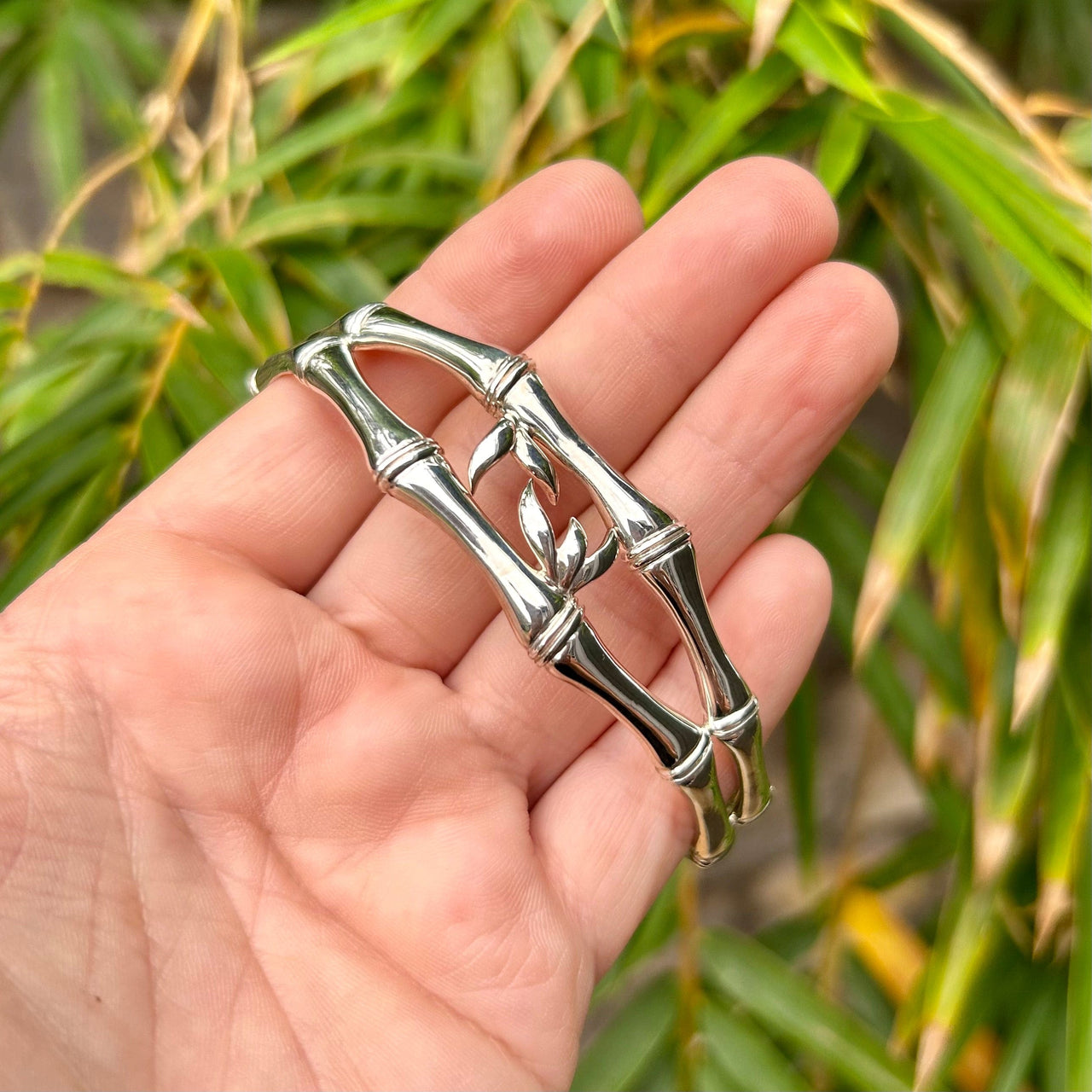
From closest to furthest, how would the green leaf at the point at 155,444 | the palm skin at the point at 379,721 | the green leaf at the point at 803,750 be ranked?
the palm skin at the point at 379,721, the green leaf at the point at 155,444, the green leaf at the point at 803,750

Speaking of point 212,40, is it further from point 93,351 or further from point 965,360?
point 965,360

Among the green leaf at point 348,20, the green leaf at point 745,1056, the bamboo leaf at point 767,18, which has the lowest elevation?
the green leaf at point 745,1056

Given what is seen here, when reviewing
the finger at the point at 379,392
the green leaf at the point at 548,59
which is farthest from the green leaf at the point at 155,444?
the green leaf at the point at 548,59

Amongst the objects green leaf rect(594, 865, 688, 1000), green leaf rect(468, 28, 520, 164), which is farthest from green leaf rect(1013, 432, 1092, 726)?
green leaf rect(468, 28, 520, 164)

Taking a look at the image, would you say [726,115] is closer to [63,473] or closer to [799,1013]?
[63,473]

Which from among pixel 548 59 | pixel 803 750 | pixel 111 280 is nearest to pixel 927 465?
pixel 803 750

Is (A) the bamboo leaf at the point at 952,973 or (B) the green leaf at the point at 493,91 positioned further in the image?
(B) the green leaf at the point at 493,91

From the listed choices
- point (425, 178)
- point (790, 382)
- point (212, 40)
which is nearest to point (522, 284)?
point (790, 382)

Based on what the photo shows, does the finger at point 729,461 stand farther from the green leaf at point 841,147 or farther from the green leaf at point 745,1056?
the green leaf at point 745,1056
